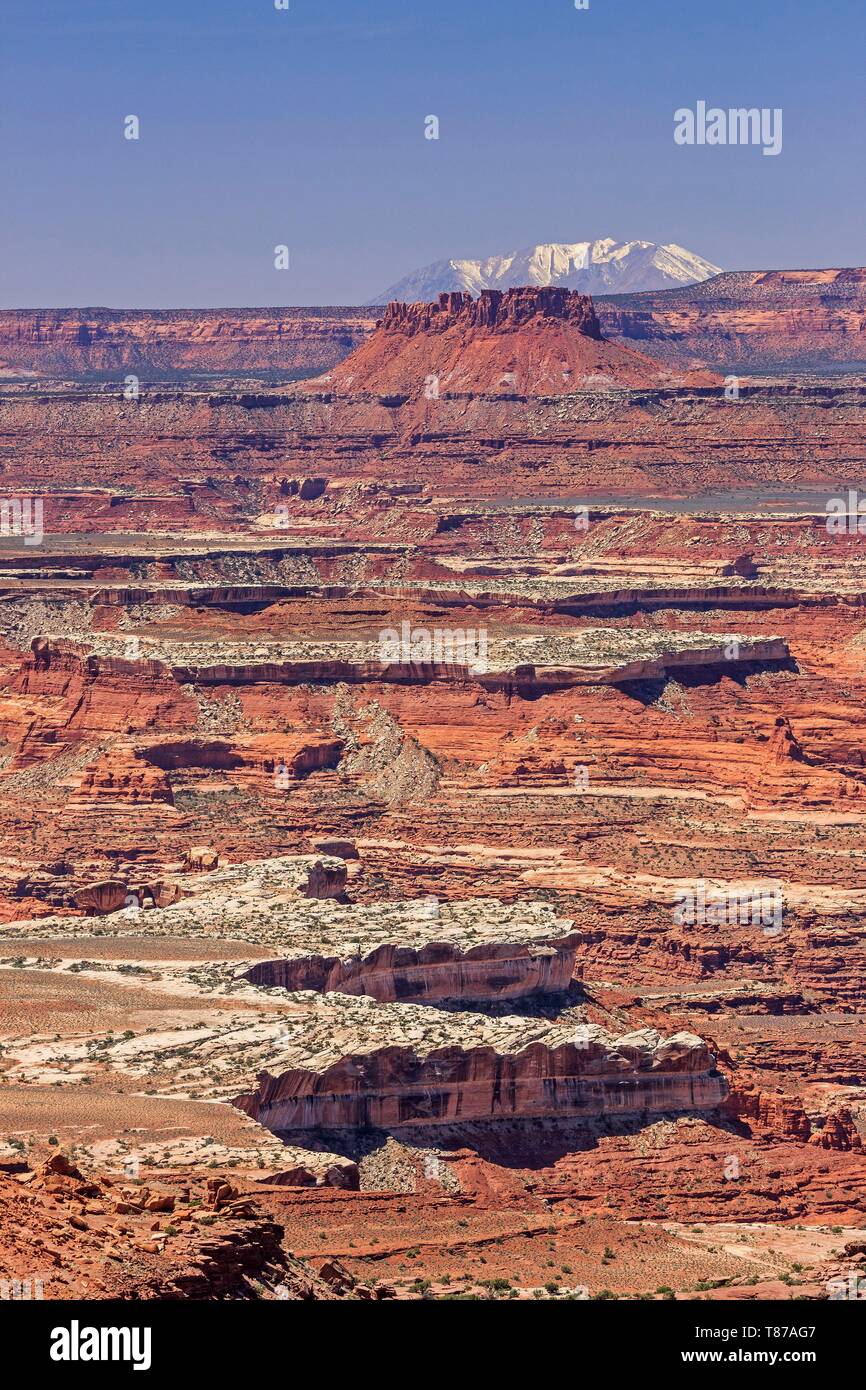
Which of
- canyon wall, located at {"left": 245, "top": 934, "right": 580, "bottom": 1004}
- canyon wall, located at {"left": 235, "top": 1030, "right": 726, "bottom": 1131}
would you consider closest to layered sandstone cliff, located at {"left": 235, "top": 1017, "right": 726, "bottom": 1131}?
canyon wall, located at {"left": 235, "top": 1030, "right": 726, "bottom": 1131}

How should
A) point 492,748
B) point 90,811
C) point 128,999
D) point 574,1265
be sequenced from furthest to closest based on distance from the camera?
point 492,748
point 90,811
point 128,999
point 574,1265

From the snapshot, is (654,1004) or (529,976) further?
(654,1004)

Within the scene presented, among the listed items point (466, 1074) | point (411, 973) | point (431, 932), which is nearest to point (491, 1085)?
point (466, 1074)

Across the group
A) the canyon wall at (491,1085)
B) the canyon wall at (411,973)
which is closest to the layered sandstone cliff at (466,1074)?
the canyon wall at (491,1085)

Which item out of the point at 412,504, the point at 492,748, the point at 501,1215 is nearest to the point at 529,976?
the point at 501,1215

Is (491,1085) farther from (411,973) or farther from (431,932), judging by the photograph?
(431,932)

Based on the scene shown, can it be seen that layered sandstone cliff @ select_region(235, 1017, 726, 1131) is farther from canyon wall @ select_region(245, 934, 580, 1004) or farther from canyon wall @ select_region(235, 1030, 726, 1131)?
canyon wall @ select_region(245, 934, 580, 1004)
